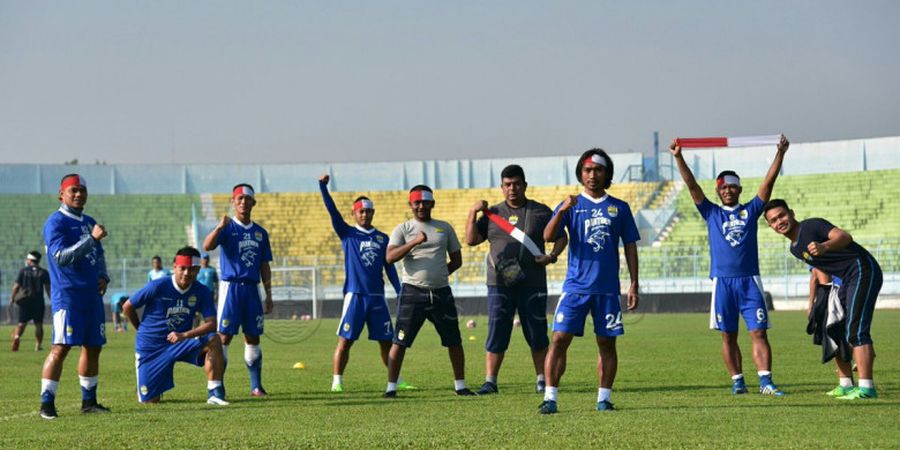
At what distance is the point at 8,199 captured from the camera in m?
59.3

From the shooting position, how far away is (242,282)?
1360 centimetres

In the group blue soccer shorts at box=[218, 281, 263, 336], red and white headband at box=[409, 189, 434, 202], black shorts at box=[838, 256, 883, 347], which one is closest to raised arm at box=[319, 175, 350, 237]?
red and white headband at box=[409, 189, 434, 202]

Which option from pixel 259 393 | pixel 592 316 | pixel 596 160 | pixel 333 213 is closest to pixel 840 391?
pixel 592 316

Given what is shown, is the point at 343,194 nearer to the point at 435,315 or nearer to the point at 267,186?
the point at 267,186

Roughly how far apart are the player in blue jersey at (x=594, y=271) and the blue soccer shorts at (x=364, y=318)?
139 inches

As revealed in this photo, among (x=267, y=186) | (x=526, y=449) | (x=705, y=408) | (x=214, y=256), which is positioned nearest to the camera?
(x=526, y=449)

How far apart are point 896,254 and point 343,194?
91.5ft

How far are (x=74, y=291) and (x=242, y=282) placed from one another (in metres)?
2.66

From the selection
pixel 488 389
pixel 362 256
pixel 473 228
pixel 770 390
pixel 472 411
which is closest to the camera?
pixel 472 411

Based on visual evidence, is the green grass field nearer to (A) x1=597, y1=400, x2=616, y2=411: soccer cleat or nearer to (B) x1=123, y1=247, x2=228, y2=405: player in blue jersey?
(A) x1=597, y1=400, x2=616, y2=411: soccer cleat

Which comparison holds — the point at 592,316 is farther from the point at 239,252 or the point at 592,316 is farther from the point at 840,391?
the point at 239,252

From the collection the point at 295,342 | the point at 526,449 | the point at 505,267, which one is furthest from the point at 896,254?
the point at 526,449

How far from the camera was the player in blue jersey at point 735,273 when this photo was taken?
12.2m

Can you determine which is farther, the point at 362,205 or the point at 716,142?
the point at 362,205
